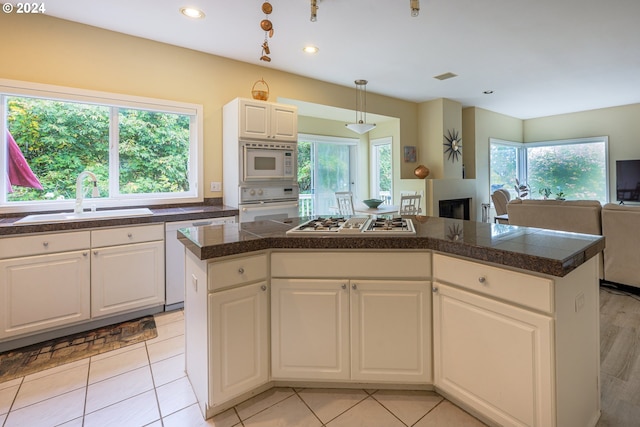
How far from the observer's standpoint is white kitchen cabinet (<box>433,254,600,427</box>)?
1.27 meters

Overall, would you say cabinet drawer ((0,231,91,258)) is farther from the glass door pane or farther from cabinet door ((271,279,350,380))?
the glass door pane

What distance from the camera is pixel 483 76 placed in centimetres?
445

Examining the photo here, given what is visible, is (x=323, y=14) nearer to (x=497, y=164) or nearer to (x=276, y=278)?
(x=276, y=278)

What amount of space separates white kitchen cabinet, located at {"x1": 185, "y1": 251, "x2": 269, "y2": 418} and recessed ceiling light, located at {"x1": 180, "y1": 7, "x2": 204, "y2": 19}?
2120 mm

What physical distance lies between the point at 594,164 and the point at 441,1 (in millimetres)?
6328

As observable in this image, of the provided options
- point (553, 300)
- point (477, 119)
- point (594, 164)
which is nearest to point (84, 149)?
point (553, 300)

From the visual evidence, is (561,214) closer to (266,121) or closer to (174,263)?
(266,121)

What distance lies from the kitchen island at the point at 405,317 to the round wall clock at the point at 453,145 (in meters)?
4.21

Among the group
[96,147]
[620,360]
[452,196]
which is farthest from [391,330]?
[452,196]

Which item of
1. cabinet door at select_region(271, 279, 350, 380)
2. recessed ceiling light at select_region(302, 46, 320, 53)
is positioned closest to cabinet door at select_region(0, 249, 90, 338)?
cabinet door at select_region(271, 279, 350, 380)

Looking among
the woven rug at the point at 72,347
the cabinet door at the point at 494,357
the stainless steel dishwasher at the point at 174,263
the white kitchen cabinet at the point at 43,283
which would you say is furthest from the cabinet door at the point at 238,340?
the white kitchen cabinet at the point at 43,283

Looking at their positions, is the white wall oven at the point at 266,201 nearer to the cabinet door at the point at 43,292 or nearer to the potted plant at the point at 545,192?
the cabinet door at the point at 43,292

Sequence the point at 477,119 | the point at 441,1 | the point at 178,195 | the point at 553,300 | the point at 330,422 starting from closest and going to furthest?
the point at 553,300, the point at 330,422, the point at 441,1, the point at 178,195, the point at 477,119

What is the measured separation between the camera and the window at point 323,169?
5707 mm
